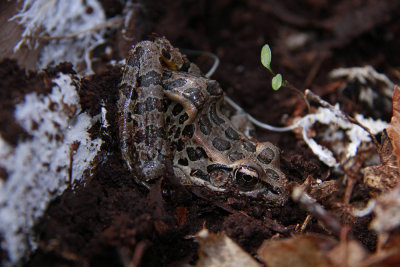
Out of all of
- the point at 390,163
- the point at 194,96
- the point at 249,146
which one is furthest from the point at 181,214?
the point at 390,163

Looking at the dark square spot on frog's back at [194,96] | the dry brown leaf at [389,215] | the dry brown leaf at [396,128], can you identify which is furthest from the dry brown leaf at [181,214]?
the dry brown leaf at [396,128]

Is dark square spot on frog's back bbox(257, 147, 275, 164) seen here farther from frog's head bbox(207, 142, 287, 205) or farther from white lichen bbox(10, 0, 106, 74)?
white lichen bbox(10, 0, 106, 74)

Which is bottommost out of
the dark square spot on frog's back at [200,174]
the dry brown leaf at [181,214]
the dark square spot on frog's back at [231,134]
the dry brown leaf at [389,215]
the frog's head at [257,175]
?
the dark square spot on frog's back at [200,174]

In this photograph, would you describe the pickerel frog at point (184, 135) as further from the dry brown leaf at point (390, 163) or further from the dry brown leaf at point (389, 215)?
the dry brown leaf at point (389, 215)

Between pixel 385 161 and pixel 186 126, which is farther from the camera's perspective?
pixel 186 126

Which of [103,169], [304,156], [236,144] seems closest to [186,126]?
[236,144]

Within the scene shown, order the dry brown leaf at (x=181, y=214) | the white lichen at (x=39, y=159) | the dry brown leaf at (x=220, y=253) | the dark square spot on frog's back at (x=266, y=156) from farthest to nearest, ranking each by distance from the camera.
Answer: the dark square spot on frog's back at (x=266, y=156) < the dry brown leaf at (x=181, y=214) < the dry brown leaf at (x=220, y=253) < the white lichen at (x=39, y=159)

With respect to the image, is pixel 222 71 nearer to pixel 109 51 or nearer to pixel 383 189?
pixel 109 51
